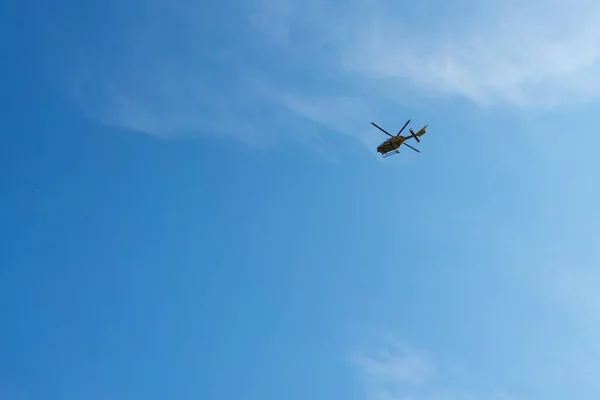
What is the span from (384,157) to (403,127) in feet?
16.9

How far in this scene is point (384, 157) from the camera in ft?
276

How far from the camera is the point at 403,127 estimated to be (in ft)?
268
